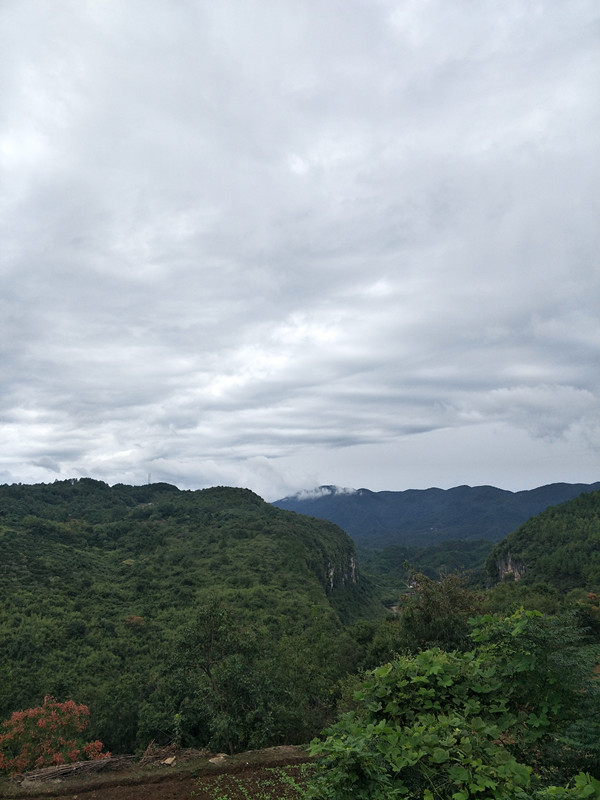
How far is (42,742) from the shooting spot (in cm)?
1438

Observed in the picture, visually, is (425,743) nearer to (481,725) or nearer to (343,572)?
(481,725)

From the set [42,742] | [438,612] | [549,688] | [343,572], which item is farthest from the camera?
[343,572]

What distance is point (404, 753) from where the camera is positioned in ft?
13.1

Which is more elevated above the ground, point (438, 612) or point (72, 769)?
point (438, 612)

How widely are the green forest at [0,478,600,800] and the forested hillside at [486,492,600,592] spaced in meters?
0.60

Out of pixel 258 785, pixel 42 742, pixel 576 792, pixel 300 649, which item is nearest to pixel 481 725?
pixel 576 792

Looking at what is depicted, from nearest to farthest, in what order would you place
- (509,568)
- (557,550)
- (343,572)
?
1. (557,550)
2. (509,568)
3. (343,572)

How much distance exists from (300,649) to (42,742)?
39.8ft

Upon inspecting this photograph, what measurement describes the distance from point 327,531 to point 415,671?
120641 mm

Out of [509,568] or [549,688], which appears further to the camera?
[509,568]

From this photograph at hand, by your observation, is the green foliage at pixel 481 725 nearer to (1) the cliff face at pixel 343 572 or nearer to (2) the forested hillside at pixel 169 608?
(2) the forested hillside at pixel 169 608

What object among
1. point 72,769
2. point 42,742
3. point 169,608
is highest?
point 72,769

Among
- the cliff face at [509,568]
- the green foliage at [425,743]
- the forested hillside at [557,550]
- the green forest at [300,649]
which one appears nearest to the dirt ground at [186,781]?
the green forest at [300,649]

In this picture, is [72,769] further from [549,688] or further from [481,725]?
[549,688]
